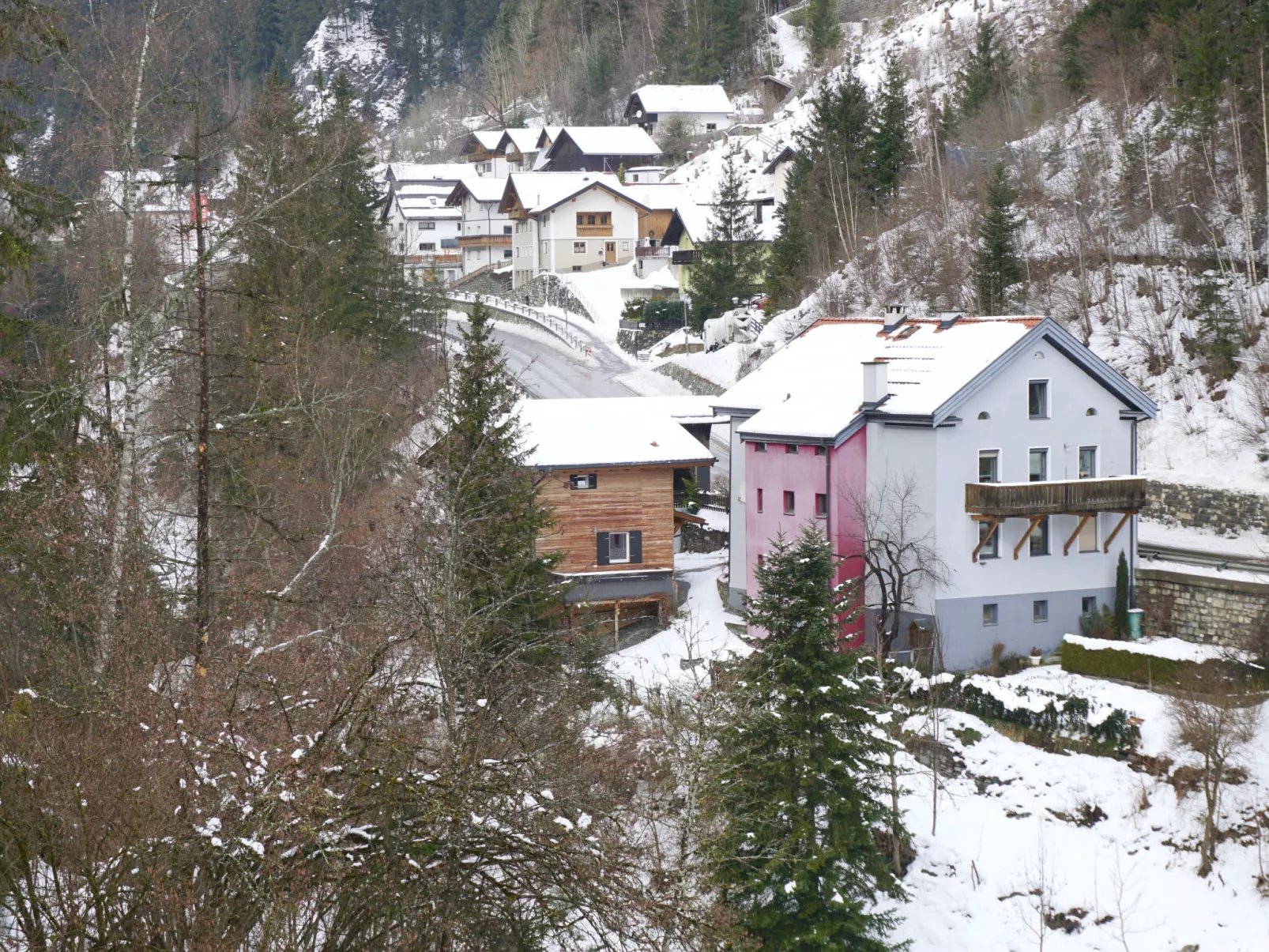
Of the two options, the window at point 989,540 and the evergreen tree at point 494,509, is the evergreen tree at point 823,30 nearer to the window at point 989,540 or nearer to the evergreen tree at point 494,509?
the window at point 989,540

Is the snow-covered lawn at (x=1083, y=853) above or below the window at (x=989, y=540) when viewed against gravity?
below

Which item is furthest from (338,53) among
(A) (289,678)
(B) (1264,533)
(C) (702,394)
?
(A) (289,678)

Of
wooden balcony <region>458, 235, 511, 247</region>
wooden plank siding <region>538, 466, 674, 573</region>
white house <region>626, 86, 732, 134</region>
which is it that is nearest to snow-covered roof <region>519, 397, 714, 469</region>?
wooden plank siding <region>538, 466, 674, 573</region>

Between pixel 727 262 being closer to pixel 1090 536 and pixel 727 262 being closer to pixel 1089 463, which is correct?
pixel 1089 463

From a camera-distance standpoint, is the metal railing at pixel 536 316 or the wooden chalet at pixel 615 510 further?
the metal railing at pixel 536 316

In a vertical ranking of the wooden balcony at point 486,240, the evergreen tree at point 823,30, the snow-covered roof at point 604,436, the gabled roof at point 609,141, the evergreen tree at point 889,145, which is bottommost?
the snow-covered roof at point 604,436

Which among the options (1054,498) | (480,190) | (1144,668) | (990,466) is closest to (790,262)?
(990,466)

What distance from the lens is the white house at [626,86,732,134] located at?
339 feet

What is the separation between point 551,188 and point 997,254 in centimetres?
4944

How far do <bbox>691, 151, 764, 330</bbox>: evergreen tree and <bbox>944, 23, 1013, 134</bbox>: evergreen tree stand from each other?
1024 cm

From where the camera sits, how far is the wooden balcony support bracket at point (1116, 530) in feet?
103

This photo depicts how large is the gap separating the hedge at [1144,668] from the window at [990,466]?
419 centimetres

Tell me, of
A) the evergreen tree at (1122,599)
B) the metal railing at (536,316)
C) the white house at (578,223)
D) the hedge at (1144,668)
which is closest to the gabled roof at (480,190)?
the white house at (578,223)

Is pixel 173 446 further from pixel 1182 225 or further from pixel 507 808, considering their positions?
pixel 1182 225
